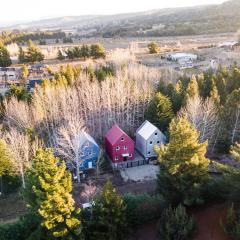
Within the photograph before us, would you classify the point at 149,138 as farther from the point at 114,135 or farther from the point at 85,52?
the point at 85,52

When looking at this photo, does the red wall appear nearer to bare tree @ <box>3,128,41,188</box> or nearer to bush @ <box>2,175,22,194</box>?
bare tree @ <box>3,128,41,188</box>

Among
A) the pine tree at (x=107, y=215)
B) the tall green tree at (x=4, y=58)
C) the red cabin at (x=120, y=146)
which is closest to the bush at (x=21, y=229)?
the pine tree at (x=107, y=215)

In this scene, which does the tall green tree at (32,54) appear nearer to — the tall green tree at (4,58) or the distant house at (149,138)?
the tall green tree at (4,58)

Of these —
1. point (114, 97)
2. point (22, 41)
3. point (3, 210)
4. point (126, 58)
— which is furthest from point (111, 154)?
point (22, 41)

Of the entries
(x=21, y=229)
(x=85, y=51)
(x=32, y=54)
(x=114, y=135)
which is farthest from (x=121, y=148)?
(x=32, y=54)

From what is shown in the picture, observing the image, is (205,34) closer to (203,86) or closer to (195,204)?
(203,86)

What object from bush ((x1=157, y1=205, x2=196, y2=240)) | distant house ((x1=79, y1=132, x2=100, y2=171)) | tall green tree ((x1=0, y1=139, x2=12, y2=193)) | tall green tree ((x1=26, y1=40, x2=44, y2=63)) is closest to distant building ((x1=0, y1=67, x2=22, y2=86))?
tall green tree ((x1=26, y1=40, x2=44, y2=63))
